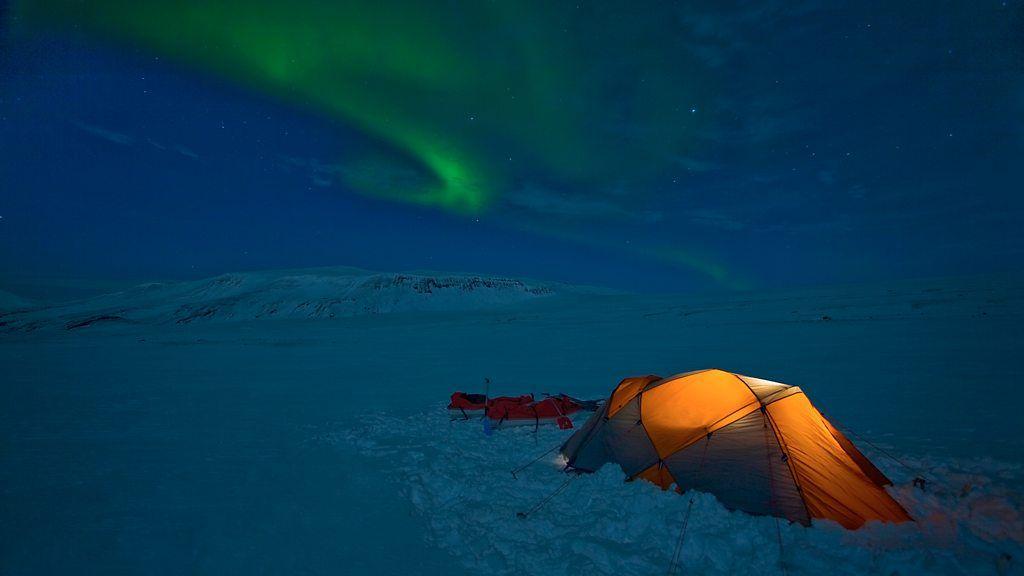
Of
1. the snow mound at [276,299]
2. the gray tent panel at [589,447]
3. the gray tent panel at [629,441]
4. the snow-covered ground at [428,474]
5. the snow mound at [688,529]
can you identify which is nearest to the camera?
the snow mound at [688,529]

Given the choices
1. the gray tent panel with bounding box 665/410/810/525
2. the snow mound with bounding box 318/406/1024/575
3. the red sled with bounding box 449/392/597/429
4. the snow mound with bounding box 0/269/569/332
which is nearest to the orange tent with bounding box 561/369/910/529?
the gray tent panel with bounding box 665/410/810/525

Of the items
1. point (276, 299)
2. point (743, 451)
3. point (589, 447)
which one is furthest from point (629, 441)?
point (276, 299)

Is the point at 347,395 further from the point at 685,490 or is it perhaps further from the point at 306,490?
the point at 685,490

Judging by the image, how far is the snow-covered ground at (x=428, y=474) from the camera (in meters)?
5.07

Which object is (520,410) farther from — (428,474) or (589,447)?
(428,474)

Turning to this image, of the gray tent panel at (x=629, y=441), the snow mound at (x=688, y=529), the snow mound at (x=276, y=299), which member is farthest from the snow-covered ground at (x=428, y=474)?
the snow mound at (x=276, y=299)

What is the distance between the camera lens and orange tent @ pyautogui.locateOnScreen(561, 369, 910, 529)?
18.2 feet

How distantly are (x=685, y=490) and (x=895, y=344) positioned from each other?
18.6 meters

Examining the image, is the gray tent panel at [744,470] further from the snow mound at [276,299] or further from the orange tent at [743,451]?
the snow mound at [276,299]

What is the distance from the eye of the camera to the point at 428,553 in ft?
17.3

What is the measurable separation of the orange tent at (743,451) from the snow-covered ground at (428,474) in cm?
28

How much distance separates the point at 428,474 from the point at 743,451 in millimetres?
4892

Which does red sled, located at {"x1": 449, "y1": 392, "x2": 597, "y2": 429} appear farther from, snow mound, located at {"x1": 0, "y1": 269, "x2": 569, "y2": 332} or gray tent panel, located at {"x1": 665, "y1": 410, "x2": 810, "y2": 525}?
snow mound, located at {"x1": 0, "y1": 269, "x2": 569, "y2": 332}

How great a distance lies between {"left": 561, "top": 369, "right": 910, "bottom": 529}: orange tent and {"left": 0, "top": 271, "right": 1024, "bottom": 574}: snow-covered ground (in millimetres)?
279
